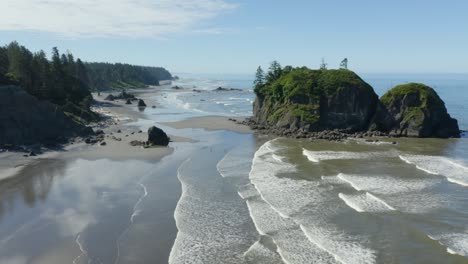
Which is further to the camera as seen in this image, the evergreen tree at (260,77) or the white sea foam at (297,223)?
the evergreen tree at (260,77)

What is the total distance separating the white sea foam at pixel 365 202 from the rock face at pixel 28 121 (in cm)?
Answer: 4900

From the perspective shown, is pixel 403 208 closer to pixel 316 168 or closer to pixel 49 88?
pixel 316 168

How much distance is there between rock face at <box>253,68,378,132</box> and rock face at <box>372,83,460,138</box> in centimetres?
322

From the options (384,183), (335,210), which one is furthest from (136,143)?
(335,210)

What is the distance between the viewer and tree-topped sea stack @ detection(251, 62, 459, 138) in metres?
72.1

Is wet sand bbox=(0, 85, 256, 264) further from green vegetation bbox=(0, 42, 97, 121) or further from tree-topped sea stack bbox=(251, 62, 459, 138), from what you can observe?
green vegetation bbox=(0, 42, 97, 121)

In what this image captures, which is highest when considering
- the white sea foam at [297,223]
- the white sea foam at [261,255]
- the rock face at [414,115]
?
the rock face at [414,115]

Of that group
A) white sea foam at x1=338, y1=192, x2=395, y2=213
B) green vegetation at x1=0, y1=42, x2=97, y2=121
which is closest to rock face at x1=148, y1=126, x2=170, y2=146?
green vegetation at x1=0, y1=42, x2=97, y2=121

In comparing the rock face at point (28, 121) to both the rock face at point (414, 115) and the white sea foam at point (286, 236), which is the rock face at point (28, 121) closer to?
the white sea foam at point (286, 236)

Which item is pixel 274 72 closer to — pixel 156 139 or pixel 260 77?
pixel 260 77

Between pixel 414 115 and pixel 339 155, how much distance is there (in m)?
25.4

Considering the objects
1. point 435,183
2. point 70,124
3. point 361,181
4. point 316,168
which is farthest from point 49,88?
point 435,183

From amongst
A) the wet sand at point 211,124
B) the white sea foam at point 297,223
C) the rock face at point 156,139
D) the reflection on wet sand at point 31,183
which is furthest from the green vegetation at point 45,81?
the white sea foam at point 297,223

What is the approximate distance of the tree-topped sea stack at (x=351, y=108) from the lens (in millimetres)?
72125
